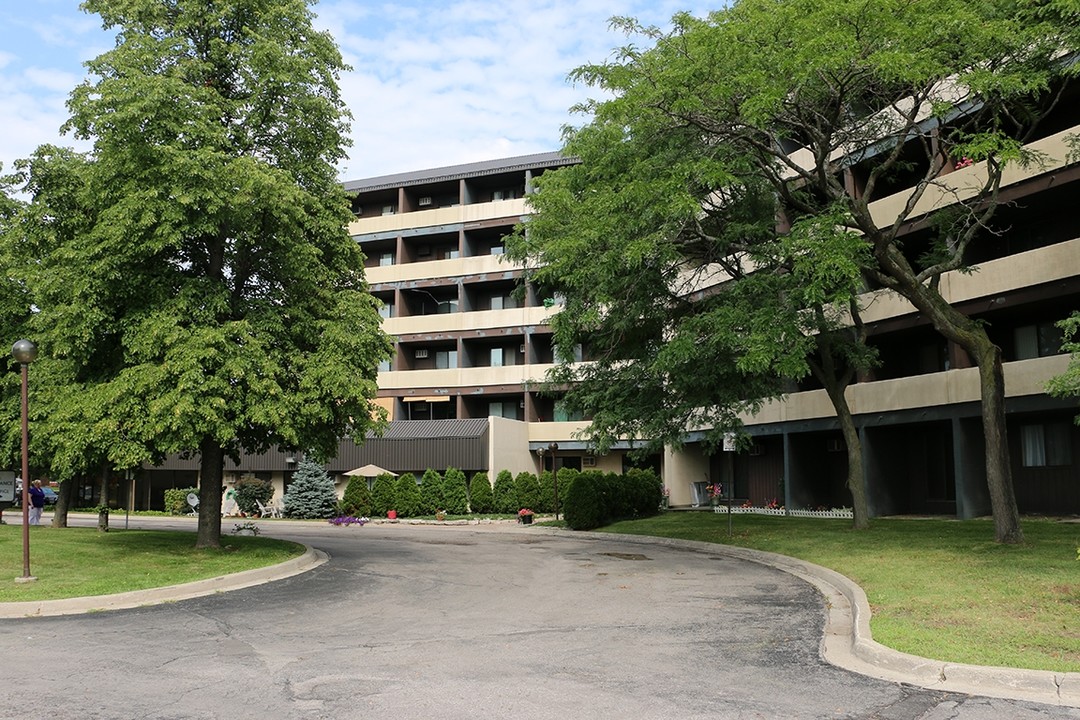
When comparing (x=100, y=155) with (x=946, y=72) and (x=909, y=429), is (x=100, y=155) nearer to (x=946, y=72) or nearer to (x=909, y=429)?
(x=946, y=72)

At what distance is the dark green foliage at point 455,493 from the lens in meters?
37.2

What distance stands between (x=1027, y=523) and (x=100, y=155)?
73.4ft

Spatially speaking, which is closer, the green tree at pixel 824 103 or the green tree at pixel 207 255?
A: the green tree at pixel 824 103

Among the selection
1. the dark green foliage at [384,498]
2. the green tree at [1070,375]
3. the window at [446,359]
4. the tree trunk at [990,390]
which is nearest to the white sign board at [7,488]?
the dark green foliage at [384,498]

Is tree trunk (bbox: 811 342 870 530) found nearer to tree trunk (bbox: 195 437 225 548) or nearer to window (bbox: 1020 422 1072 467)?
window (bbox: 1020 422 1072 467)

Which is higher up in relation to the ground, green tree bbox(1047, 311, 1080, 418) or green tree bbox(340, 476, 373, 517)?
green tree bbox(1047, 311, 1080, 418)

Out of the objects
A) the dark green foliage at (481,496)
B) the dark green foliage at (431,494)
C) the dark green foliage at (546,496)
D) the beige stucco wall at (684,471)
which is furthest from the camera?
the beige stucco wall at (684,471)

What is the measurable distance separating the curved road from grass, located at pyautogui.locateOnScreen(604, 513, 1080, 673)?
988 millimetres

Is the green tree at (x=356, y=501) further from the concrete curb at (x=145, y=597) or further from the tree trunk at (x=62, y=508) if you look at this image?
the concrete curb at (x=145, y=597)

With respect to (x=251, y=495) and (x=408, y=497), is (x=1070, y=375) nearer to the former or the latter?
(x=408, y=497)

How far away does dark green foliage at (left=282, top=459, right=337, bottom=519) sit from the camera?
3719 centimetres

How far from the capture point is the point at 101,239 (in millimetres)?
17500

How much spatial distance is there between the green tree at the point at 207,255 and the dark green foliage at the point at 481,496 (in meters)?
17.8

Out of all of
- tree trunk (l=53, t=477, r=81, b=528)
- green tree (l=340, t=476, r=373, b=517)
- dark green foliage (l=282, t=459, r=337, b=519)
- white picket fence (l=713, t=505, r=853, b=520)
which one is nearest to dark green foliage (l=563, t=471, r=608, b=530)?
white picket fence (l=713, t=505, r=853, b=520)
